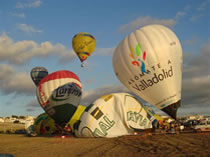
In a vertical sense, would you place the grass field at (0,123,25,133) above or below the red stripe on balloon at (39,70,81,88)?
below

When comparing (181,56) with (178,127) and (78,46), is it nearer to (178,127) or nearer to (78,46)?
(178,127)

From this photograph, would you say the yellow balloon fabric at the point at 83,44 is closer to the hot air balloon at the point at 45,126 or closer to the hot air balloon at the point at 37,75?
the hot air balloon at the point at 37,75

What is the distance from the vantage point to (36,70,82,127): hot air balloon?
20688 mm

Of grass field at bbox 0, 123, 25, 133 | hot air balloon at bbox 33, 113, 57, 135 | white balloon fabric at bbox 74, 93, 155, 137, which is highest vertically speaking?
white balloon fabric at bbox 74, 93, 155, 137

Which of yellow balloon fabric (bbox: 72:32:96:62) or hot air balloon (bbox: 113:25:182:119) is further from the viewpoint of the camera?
yellow balloon fabric (bbox: 72:32:96:62)

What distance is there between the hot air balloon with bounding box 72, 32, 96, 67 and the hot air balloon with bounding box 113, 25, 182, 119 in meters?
13.5

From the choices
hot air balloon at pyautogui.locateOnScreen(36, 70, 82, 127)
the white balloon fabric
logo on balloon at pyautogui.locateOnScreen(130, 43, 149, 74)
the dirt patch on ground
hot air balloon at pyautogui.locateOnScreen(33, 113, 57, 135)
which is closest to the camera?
the dirt patch on ground

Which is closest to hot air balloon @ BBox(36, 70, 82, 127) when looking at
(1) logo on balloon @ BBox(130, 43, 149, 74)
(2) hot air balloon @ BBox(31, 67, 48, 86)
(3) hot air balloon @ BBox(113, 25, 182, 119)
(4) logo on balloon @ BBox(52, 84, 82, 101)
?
(4) logo on balloon @ BBox(52, 84, 82, 101)

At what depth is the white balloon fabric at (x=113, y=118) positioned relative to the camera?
15.3 metres

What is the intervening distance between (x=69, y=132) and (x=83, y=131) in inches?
237

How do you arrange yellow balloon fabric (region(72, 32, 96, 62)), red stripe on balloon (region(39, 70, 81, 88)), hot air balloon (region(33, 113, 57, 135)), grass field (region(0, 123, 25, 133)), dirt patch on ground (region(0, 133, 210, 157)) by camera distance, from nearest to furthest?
dirt patch on ground (region(0, 133, 210, 157))
red stripe on balloon (region(39, 70, 81, 88))
hot air balloon (region(33, 113, 57, 135))
yellow balloon fabric (region(72, 32, 96, 62))
grass field (region(0, 123, 25, 133))

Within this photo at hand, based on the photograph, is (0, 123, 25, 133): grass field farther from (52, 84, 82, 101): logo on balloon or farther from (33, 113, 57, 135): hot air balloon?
(52, 84, 82, 101): logo on balloon

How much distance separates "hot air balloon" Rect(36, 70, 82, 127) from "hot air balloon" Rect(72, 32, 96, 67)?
321 inches

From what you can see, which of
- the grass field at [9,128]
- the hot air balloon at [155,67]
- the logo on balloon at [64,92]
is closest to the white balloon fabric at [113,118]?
the hot air balloon at [155,67]
